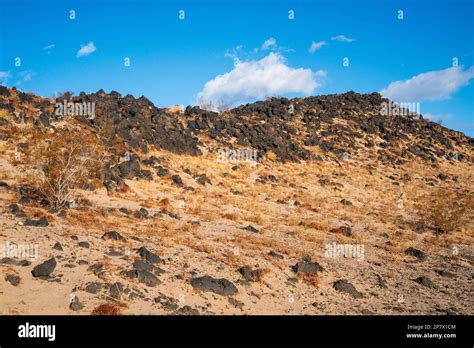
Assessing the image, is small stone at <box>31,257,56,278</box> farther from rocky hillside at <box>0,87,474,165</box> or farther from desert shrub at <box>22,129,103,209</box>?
rocky hillside at <box>0,87,474,165</box>

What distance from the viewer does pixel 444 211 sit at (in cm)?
2120

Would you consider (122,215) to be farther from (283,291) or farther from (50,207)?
(283,291)

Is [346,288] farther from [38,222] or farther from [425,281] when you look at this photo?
[38,222]

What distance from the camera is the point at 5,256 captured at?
974 cm

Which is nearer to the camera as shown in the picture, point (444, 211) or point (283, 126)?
point (444, 211)

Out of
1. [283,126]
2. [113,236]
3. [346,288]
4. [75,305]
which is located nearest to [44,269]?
[75,305]

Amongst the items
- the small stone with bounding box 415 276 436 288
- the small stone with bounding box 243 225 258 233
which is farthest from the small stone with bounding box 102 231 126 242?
the small stone with bounding box 415 276 436 288

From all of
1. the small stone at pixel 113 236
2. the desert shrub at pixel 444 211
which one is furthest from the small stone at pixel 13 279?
the desert shrub at pixel 444 211

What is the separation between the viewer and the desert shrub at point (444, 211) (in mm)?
19734

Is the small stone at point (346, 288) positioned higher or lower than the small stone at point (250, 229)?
lower

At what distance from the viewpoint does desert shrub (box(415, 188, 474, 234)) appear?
19734 millimetres

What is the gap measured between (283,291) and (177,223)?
23.0 ft

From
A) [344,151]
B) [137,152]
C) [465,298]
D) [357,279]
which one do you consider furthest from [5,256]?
[344,151]

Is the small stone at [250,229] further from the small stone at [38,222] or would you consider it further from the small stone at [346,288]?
the small stone at [38,222]
